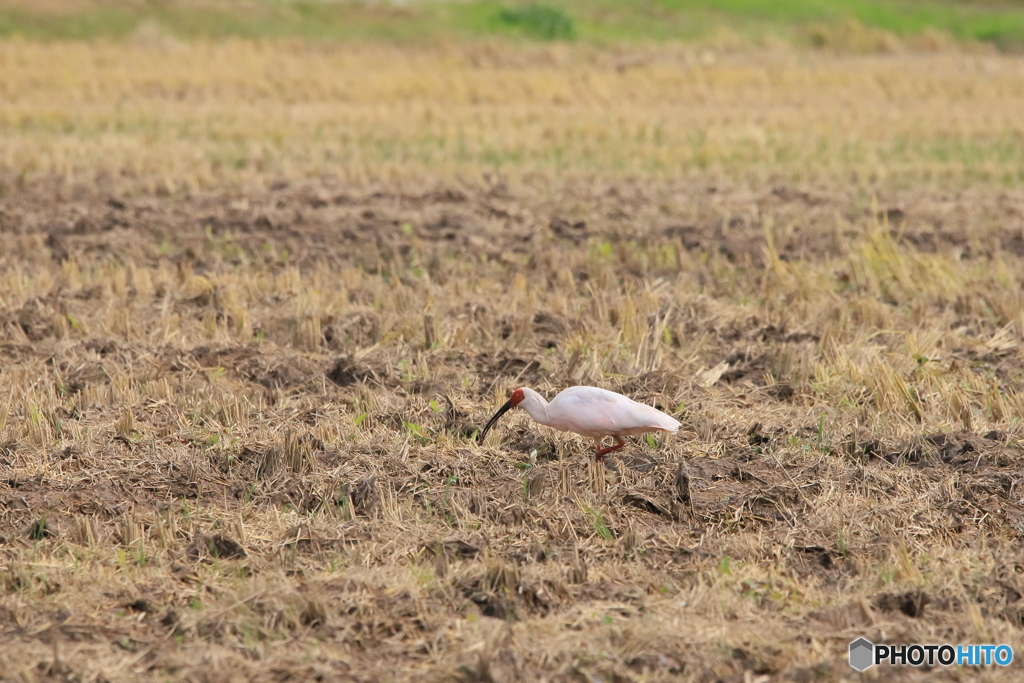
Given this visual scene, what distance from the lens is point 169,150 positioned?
50.4ft

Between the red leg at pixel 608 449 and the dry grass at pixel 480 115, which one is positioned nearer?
the red leg at pixel 608 449

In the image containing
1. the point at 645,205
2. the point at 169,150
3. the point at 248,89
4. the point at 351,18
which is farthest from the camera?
the point at 351,18

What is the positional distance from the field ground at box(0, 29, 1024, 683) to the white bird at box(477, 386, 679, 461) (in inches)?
9.3

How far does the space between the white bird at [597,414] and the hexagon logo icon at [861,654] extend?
1482mm

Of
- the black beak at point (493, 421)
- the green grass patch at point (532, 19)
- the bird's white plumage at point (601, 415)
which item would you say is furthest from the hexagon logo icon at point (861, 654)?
the green grass patch at point (532, 19)

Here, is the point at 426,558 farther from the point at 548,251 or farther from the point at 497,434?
the point at 548,251

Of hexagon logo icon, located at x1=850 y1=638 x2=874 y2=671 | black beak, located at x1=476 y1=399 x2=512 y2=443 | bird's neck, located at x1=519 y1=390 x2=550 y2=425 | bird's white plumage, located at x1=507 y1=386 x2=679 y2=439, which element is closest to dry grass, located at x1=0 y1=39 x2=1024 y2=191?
black beak, located at x1=476 y1=399 x2=512 y2=443

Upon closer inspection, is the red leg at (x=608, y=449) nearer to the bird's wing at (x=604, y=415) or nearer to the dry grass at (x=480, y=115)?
the bird's wing at (x=604, y=415)

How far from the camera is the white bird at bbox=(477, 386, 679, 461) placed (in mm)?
4895

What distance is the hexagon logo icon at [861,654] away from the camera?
3512 mm

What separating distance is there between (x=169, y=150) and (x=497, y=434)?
36.8 ft

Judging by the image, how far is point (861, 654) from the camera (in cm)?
357

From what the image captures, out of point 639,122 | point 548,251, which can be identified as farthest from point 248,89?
point 548,251

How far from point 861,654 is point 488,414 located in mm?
2727
